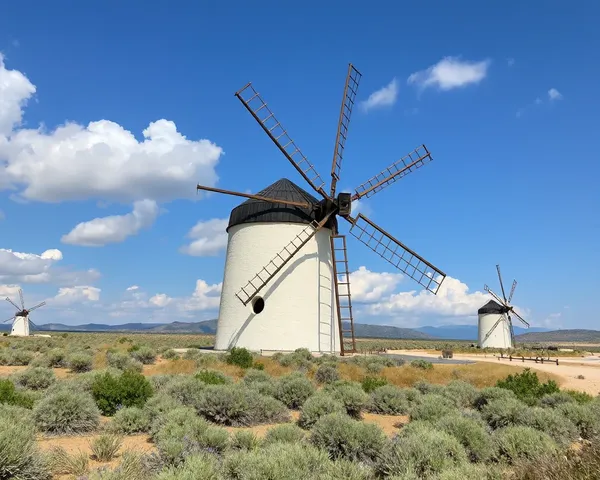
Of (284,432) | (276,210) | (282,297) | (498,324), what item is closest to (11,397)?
(284,432)

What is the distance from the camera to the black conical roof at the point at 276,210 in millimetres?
22750

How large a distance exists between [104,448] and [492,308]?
51.8 m

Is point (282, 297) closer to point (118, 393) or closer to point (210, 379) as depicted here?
point (210, 379)

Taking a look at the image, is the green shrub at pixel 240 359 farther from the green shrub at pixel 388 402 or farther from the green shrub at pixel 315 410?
the green shrub at pixel 315 410

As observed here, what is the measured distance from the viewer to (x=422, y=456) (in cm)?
555

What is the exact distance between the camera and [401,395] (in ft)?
36.8

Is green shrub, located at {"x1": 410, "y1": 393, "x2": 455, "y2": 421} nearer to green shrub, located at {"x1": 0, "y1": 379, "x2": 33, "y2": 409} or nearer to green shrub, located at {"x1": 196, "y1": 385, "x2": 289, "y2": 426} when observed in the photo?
green shrub, located at {"x1": 196, "y1": 385, "x2": 289, "y2": 426}

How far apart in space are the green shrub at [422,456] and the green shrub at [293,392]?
16.9 ft

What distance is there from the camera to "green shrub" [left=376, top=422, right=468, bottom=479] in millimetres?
5367

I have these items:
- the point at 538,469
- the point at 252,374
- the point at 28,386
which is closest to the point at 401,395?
the point at 252,374

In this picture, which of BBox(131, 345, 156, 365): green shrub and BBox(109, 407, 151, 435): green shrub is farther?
BBox(131, 345, 156, 365): green shrub

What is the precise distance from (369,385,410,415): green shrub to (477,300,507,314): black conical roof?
4471cm

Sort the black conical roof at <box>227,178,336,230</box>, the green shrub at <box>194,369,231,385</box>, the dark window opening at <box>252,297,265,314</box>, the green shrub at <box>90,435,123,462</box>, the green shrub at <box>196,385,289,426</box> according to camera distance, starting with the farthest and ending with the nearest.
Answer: the black conical roof at <box>227,178,336,230</box> < the dark window opening at <box>252,297,265,314</box> < the green shrub at <box>194,369,231,385</box> < the green shrub at <box>196,385,289,426</box> < the green shrub at <box>90,435,123,462</box>

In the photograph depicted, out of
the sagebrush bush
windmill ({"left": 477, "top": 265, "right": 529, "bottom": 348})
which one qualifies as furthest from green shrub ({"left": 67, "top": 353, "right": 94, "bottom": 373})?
windmill ({"left": 477, "top": 265, "right": 529, "bottom": 348})
